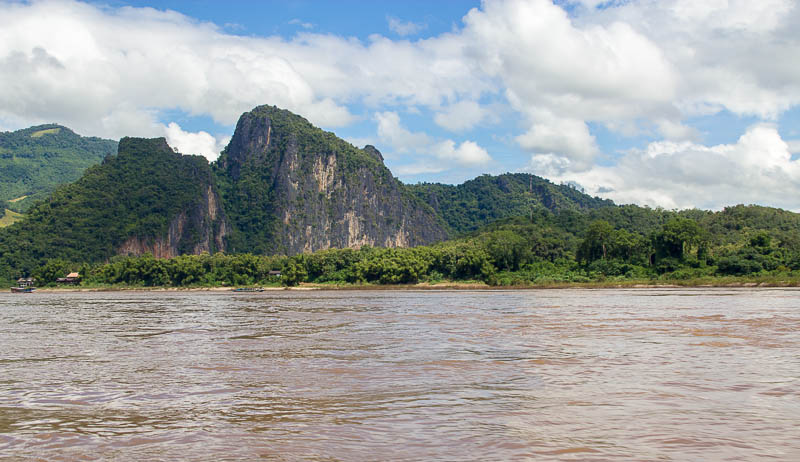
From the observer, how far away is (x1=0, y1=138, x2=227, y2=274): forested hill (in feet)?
505

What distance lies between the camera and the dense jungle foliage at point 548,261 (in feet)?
290

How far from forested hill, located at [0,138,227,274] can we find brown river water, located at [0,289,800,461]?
14784cm

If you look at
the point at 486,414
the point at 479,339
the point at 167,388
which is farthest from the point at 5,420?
the point at 479,339

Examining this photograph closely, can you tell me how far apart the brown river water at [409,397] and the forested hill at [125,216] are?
14784 centimetres

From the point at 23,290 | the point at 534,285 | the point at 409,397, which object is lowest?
the point at 23,290

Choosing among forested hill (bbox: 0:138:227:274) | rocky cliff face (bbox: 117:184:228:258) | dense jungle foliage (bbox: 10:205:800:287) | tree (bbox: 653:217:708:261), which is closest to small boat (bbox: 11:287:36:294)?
dense jungle foliage (bbox: 10:205:800:287)

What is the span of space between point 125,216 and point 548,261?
12307cm

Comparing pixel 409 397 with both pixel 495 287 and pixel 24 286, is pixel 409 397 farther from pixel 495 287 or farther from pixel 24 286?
pixel 24 286

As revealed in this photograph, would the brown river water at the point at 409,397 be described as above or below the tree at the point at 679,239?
below

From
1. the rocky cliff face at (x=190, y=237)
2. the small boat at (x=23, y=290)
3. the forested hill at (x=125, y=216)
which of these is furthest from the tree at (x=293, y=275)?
the forested hill at (x=125, y=216)

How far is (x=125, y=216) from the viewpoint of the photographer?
17275 cm

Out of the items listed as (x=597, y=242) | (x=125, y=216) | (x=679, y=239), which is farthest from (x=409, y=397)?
(x=125, y=216)

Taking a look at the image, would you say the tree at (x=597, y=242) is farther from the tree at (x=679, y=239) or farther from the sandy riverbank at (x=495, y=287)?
the sandy riverbank at (x=495, y=287)

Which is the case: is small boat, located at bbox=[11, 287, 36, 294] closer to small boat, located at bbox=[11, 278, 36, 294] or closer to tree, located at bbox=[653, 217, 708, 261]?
small boat, located at bbox=[11, 278, 36, 294]
